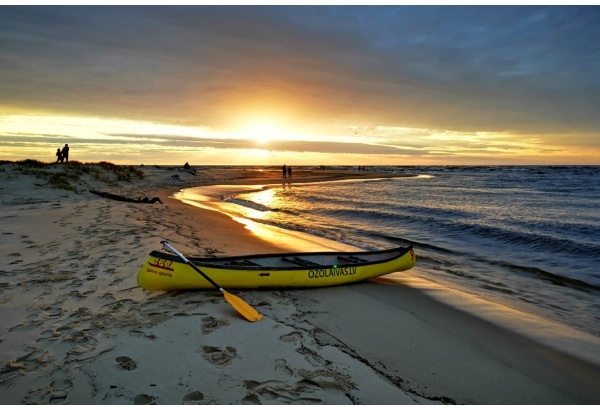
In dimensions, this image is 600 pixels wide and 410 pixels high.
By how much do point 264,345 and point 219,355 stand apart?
0.66m

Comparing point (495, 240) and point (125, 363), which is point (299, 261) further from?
point (495, 240)

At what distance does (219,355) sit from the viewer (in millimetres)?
4645

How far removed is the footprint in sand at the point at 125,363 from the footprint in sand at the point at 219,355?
84 centimetres

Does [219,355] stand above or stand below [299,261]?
below

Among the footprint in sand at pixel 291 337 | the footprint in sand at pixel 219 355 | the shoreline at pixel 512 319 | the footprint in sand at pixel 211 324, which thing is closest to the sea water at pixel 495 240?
the shoreline at pixel 512 319

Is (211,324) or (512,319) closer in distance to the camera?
(211,324)

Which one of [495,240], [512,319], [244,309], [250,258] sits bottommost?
[512,319]

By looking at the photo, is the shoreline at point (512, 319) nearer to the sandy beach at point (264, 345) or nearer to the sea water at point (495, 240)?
the sandy beach at point (264, 345)

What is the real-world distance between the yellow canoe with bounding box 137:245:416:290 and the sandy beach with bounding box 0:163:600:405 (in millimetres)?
228

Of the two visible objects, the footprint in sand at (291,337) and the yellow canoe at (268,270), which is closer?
the footprint in sand at (291,337)

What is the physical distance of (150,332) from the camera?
509 centimetres

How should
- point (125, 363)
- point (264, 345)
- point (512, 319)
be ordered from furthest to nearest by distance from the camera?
point (512, 319), point (264, 345), point (125, 363)

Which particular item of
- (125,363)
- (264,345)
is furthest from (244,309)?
(125,363)

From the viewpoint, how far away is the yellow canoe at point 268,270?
649 centimetres
